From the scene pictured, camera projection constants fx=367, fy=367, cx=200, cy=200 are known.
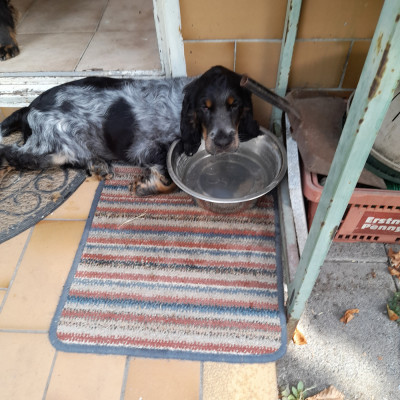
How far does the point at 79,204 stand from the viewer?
2340mm

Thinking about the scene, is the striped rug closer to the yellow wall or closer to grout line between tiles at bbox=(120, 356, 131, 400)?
grout line between tiles at bbox=(120, 356, 131, 400)

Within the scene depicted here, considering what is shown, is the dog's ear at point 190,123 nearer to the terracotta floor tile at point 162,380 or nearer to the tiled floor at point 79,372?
the tiled floor at point 79,372

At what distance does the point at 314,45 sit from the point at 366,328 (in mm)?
1539

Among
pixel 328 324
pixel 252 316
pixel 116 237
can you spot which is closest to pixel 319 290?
pixel 328 324

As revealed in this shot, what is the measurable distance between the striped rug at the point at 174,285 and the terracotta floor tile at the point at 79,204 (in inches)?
3.0

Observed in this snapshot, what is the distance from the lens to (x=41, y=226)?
2.23m

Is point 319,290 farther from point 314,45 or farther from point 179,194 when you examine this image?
point 314,45

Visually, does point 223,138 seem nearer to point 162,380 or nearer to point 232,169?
point 232,169

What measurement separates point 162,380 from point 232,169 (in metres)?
1.33

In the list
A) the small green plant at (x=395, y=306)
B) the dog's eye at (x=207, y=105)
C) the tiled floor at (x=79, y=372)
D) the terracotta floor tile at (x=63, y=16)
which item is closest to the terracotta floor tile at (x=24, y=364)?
the tiled floor at (x=79, y=372)

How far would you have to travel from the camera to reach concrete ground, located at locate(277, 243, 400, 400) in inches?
63.6

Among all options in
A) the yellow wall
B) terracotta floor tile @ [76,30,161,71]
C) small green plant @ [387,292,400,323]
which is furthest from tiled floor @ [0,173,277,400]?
terracotta floor tile @ [76,30,161,71]

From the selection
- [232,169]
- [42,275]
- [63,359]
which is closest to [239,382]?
[63,359]

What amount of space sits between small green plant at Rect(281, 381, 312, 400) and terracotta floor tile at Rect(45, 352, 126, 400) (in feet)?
2.35
